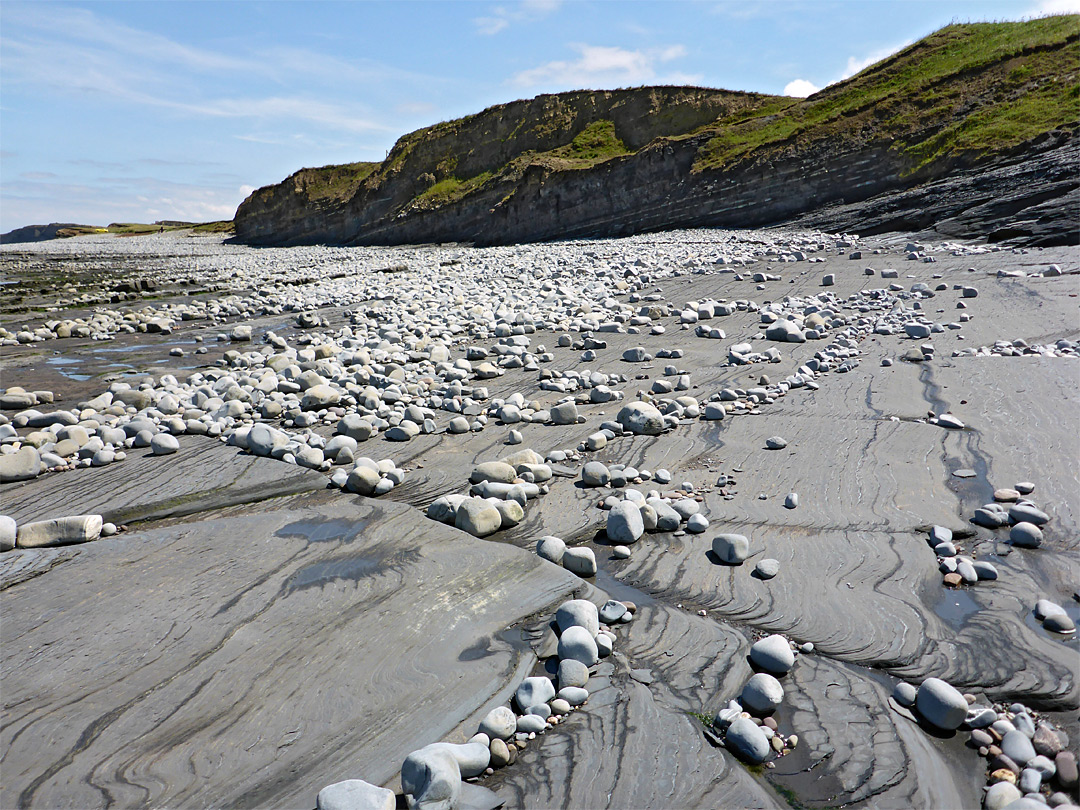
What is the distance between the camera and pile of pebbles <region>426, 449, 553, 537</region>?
3064 mm

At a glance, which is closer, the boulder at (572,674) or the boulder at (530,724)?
the boulder at (530,724)

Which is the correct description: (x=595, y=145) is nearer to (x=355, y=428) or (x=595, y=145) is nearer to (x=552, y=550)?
(x=355, y=428)

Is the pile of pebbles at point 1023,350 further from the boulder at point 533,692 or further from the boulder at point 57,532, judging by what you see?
the boulder at point 57,532

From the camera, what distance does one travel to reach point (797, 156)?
1877cm

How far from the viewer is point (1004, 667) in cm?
202

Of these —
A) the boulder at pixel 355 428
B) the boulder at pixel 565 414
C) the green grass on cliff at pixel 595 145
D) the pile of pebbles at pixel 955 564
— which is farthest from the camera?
the green grass on cliff at pixel 595 145

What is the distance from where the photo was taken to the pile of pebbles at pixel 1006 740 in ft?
5.16

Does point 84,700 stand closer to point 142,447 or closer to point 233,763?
point 233,763

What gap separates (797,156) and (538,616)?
20.1m

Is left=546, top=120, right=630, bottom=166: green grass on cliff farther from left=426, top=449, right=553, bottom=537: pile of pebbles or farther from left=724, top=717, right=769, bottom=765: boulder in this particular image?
left=724, top=717, right=769, bottom=765: boulder

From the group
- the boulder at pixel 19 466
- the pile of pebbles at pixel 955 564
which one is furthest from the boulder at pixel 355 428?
the pile of pebbles at pixel 955 564

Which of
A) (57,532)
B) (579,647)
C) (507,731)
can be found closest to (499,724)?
(507,731)

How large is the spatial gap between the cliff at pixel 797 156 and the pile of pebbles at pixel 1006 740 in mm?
A: 11360

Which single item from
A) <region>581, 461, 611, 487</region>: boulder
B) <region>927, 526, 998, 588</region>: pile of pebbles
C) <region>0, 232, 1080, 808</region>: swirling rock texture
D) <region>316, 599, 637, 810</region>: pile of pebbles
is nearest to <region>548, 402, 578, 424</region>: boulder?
<region>0, 232, 1080, 808</region>: swirling rock texture
